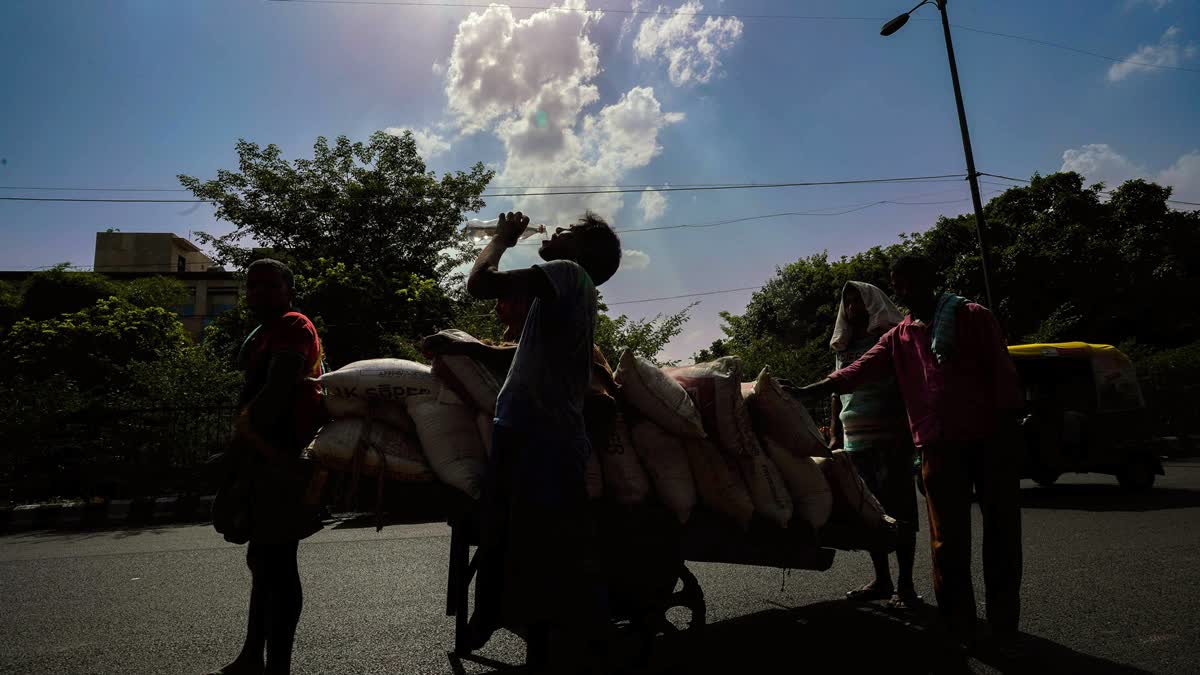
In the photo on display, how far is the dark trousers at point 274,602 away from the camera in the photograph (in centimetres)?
275

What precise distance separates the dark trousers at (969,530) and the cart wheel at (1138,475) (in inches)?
323

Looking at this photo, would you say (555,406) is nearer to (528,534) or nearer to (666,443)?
(528,534)

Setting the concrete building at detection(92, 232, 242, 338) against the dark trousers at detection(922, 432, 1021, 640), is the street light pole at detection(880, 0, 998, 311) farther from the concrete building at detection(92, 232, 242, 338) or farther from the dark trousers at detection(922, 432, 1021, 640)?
the concrete building at detection(92, 232, 242, 338)

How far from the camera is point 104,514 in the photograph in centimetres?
1005

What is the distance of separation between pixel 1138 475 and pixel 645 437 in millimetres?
9984

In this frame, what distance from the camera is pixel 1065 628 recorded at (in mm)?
3686

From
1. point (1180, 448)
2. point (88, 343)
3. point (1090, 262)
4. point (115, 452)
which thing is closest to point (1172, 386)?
point (1180, 448)

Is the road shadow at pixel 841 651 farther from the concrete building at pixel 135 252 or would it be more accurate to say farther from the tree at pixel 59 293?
the concrete building at pixel 135 252

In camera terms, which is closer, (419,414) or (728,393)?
(419,414)

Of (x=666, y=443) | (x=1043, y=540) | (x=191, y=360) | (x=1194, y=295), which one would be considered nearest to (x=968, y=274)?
(x=1194, y=295)

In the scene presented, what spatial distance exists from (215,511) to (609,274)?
1.84 m

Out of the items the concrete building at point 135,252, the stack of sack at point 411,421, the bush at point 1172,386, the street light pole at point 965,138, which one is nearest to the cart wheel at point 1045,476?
the street light pole at point 965,138

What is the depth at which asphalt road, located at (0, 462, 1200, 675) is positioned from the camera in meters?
3.27

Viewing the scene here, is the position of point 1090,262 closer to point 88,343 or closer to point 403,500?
point 403,500
